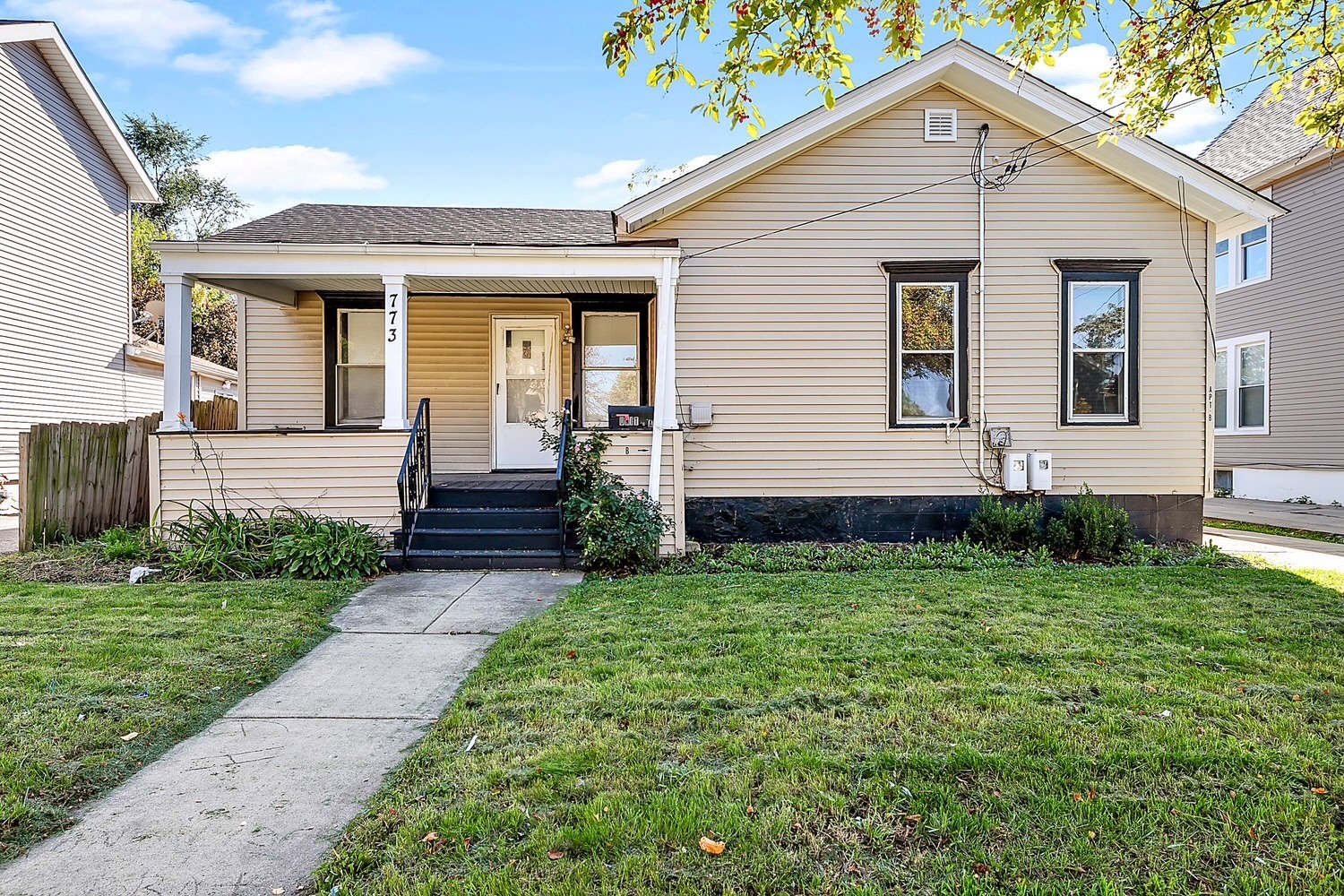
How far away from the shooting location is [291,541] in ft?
22.3

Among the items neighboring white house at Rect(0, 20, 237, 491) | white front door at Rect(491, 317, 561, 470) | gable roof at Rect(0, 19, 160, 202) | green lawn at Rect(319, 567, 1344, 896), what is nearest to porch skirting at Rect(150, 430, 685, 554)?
white front door at Rect(491, 317, 561, 470)

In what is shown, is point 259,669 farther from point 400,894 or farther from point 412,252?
point 412,252

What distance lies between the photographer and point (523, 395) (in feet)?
33.5

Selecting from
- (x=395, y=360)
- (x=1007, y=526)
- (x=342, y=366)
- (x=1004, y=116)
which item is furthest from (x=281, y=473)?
(x=1004, y=116)

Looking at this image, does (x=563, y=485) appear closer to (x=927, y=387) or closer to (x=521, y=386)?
(x=521, y=386)

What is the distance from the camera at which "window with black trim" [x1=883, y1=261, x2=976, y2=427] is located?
8.68 meters

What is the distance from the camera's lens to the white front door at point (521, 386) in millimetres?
10133

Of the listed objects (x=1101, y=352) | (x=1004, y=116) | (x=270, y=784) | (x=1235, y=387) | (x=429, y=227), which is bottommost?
(x=270, y=784)

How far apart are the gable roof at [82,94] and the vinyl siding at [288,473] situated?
10044mm

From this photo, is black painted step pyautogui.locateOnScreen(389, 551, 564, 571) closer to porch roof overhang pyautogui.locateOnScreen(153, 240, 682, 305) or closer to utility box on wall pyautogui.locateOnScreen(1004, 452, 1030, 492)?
porch roof overhang pyautogui.locateOnScreen(153, 240, 682, 305)

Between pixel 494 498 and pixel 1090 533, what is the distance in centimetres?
628

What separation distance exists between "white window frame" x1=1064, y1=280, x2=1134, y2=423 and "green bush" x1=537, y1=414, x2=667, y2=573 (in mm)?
5009

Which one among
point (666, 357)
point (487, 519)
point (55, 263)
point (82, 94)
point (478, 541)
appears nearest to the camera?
point (478, 541)

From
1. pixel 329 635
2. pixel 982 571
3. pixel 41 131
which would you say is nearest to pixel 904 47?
pixel 982 571
